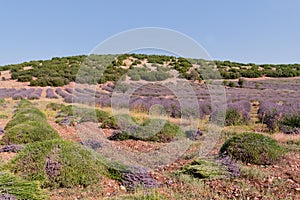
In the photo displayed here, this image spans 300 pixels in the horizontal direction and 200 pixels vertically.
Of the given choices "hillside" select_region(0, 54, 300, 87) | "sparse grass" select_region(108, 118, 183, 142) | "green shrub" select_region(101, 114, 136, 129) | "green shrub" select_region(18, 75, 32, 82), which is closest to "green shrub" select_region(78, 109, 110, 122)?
"green shrub" select_region(101, 114, 136, 129)

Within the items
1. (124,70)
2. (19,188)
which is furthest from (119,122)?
(124,70)

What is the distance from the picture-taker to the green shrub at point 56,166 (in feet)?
15.6

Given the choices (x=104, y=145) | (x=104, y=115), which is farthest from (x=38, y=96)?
(x=104, y=145)

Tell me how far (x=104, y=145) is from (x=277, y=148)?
4.16 meters

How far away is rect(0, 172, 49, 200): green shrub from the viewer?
356 cm

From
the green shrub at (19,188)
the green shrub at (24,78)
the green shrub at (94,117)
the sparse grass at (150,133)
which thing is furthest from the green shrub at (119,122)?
the green shrub at (24,78)

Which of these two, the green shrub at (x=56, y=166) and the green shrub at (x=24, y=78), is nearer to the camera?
the green shrub at (x=56, y=166)

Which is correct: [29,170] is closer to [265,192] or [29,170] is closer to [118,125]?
[265,192]

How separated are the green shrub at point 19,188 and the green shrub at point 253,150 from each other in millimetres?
3855

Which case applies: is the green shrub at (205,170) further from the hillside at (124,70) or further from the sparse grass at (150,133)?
the hillside at (124,70)

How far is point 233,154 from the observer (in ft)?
20.8

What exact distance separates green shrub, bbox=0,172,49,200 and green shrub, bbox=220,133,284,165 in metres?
3.85

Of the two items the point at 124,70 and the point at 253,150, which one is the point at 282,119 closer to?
the point at 253,150

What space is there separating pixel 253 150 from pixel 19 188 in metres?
4.48
